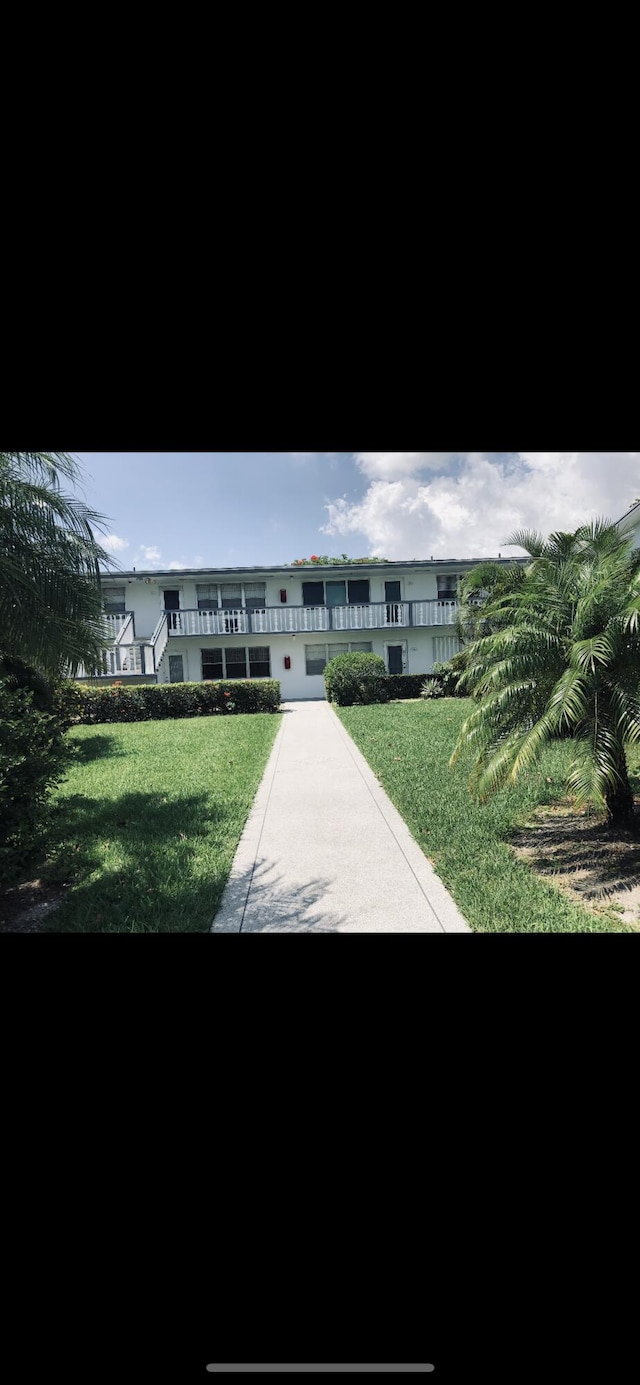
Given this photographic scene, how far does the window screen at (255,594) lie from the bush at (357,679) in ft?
11.2

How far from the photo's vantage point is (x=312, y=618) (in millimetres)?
14445

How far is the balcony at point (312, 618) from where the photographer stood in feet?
46.9

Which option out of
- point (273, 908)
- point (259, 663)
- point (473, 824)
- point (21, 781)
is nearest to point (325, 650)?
point (259, 663)

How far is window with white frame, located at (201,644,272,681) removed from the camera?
14945 millimetres

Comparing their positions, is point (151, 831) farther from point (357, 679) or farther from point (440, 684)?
point (440, 684)

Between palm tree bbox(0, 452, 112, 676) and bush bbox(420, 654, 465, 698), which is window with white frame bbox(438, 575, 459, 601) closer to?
bush bbox(420, 654, 465, 698)

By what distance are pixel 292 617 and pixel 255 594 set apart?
60.9 inches

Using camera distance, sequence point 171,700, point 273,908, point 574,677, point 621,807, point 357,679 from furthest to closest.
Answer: point 357,679
point 171,700
point 621,807
point 574,677
point 273,908
